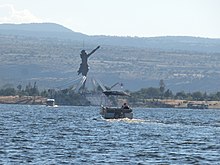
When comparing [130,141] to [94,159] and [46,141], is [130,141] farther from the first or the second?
[94,159]

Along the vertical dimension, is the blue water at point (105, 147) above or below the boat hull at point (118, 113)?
above

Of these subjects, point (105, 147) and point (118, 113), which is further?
point (118, 113)

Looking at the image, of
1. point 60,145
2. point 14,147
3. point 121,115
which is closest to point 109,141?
point 60,145

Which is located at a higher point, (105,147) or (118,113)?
(105,147)

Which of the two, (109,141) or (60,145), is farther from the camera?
(109,141)

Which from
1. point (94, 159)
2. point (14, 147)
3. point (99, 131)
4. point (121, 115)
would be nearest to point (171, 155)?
point (94, 159)

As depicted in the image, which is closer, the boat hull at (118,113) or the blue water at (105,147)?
the blue water at (105,147)

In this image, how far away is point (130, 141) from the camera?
307 feet

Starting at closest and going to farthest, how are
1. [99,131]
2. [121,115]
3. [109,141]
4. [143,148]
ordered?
1. [143,148]
2. [109,141]
3. [99,131]
4. [121,115]

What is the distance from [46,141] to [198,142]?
1640 cm

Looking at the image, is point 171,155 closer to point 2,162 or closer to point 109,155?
point 109,155

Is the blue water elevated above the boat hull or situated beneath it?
elevated above

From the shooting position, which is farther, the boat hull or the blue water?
the boat hull

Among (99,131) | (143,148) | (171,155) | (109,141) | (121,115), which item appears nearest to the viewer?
(171,155)
